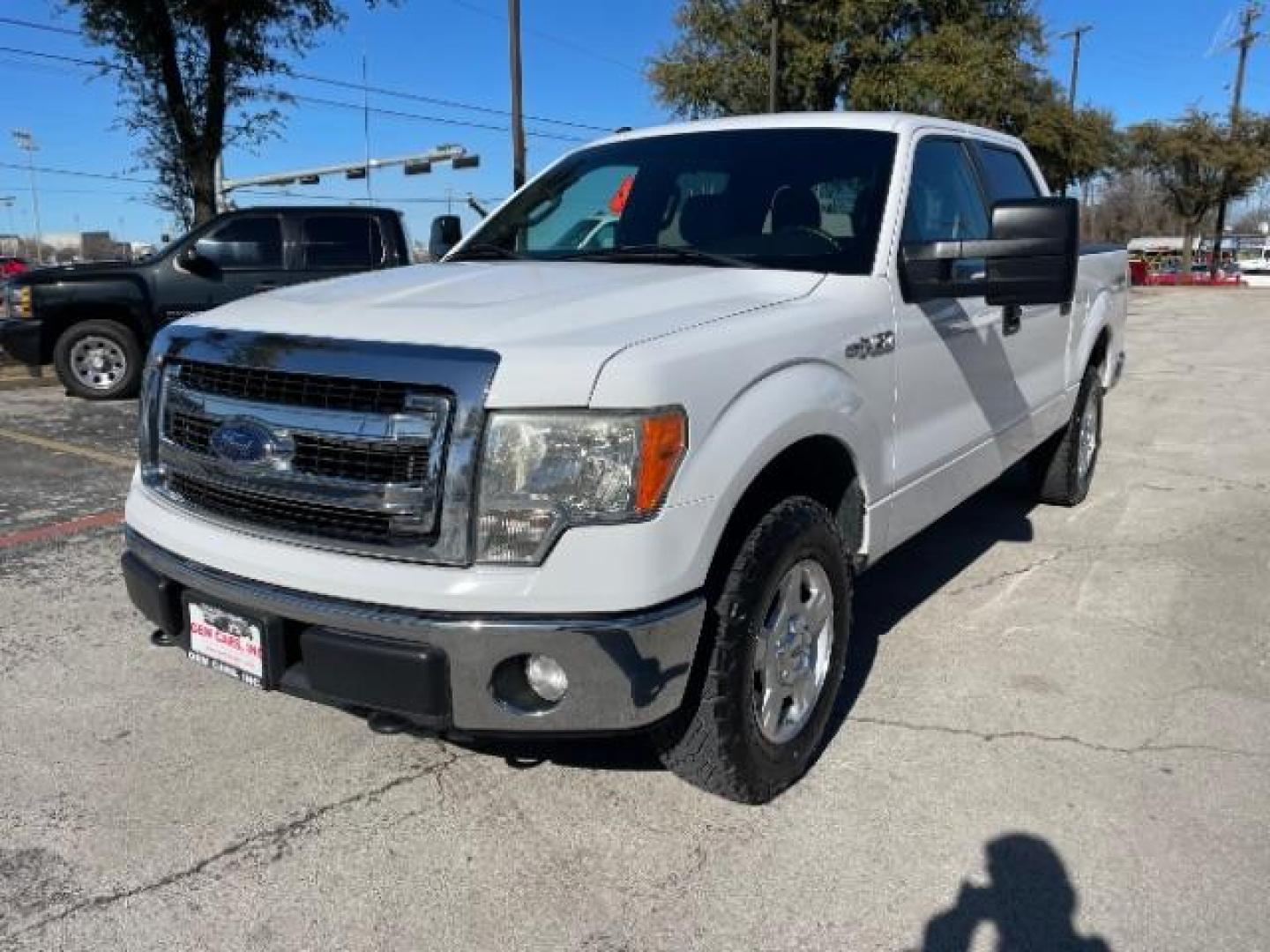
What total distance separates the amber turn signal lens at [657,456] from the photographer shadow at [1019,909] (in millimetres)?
1169

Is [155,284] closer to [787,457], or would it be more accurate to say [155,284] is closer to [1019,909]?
[787,457]

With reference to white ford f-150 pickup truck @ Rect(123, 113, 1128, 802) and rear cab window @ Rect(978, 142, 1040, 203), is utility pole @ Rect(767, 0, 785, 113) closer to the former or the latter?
rear cab window @ Rect(978, 142, 1040, 203)

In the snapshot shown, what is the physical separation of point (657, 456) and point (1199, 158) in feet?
157

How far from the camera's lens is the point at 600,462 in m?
2.29

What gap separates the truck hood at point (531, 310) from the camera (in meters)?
2.30

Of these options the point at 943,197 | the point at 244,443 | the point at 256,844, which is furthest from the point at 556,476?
the point at 943,197

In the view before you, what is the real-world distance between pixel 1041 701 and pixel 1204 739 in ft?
1.59

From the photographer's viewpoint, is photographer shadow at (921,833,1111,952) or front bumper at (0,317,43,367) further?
front bumper at (0,317,43,367)

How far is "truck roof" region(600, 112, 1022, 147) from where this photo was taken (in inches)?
150

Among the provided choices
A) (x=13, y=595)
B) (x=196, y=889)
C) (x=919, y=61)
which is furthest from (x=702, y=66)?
(x=196, y=889)

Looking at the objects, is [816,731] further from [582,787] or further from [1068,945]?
[1068,945]

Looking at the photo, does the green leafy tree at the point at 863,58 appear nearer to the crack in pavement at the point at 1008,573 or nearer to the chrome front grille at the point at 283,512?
the crack in pavement at the point at 1008,573

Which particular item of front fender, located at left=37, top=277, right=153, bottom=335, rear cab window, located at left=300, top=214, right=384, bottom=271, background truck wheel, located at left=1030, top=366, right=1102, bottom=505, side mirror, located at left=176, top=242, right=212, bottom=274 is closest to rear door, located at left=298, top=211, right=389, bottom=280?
rear cab window, located at left=300, top=214, right=384, bottom=271

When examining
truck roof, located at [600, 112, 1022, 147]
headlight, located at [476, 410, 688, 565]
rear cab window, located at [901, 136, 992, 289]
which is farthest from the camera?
truck roof, located at [600, 112, 1022, 147]
